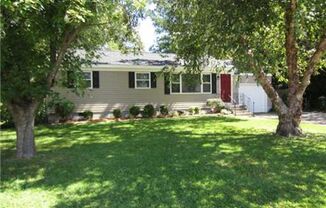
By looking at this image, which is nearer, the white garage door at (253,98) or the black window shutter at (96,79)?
the black window shutter at (96,79)

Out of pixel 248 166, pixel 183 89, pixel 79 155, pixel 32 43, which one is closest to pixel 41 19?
pixel 32 43

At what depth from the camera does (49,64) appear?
35.4 feet

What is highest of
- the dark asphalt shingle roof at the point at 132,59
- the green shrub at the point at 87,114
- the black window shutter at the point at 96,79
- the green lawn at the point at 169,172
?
the dark asphalt shingle roof at the point at 132,59

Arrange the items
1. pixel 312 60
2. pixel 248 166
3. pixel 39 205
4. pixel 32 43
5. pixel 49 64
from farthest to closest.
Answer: pixel 312 60, pixel 49 64, pixel 32 43, pixel 248 166, pixel 39 205

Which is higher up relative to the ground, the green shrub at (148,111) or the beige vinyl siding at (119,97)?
the beige vinyl siding at (119,97)

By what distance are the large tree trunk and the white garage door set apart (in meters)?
19.5

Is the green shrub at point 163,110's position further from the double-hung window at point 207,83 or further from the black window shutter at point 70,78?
the black window shutter at point 70,78

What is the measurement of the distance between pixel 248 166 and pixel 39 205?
453 centimetres

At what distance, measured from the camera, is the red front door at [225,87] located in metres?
27.8

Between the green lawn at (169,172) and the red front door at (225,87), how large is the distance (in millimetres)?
13515

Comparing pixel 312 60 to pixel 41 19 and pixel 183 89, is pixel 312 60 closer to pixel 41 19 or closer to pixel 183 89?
pixel 41 19

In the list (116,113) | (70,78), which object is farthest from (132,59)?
(70,78)

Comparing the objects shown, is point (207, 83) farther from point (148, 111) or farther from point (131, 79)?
point (131, 79)

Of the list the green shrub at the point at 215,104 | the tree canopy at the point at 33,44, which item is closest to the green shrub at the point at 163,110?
the green shrub at the point at 215,104
